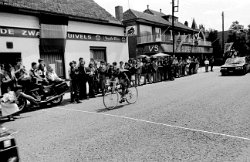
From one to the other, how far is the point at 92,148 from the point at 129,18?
2909 centimetres

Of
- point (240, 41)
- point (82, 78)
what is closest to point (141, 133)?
point (82, 78)

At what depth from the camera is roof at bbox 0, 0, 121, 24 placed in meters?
14.8

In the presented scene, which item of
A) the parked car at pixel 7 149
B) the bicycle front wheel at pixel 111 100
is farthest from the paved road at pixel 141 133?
the parked car at pixel 7 149

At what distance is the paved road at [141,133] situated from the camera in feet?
14.2

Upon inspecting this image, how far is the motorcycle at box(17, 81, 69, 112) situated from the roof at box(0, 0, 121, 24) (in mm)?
6732

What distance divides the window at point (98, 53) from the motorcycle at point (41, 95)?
28.7 feet

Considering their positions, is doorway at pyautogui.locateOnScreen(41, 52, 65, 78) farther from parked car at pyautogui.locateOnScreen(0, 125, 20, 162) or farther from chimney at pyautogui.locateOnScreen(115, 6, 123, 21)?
parked car at pyautogui.locateOnScreen(0, 125, 20, 162)

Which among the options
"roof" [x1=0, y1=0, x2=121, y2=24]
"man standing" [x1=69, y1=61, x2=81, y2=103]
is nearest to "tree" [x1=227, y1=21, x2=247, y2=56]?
"roof" [x1=0, y1=0, x2=121, y2=24]

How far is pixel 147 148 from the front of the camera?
4602 millimetres

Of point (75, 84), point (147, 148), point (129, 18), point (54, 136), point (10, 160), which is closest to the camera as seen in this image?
point (10, 160)

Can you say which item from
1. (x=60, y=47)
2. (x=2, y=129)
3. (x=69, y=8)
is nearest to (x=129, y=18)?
(x=69, y=8)

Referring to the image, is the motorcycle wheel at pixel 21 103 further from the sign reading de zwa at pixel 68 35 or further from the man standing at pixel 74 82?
the sign reading de zwa at pixel 68 35

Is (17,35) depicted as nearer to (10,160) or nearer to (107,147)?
(107,147)

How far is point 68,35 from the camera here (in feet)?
55.6
